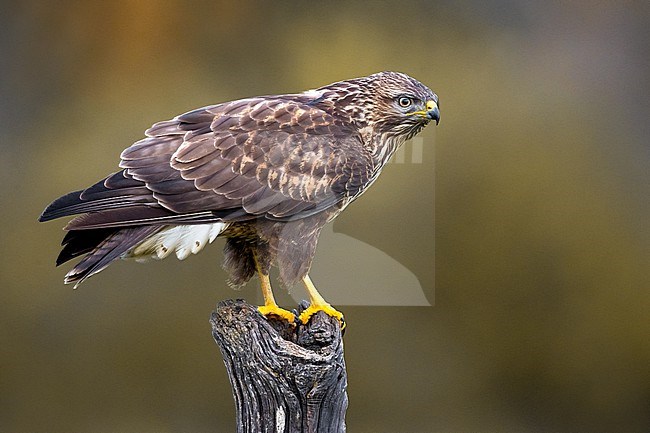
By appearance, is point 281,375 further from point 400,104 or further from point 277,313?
point 400,104

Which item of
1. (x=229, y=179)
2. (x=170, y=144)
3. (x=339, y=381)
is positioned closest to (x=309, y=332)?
(x=339, y=381)

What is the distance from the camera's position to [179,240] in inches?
84.6

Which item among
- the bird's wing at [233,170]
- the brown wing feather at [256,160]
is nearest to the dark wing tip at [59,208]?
the bird's wing at [233,170]

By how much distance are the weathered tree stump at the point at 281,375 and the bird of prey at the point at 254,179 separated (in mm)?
168

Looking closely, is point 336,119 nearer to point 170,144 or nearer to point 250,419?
point 170,144

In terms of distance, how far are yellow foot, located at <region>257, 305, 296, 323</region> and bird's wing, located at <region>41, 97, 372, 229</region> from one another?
0.29m

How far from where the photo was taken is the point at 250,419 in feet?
7.16

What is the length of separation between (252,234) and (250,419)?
43 cm

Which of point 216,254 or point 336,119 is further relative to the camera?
point 216,254

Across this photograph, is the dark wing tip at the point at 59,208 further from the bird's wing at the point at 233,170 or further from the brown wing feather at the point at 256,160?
the brown wing feather at the point at 256,160

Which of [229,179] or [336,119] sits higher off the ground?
[336,119]

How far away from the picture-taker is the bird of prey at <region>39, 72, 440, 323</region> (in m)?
2.09

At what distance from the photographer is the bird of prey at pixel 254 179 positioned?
2.09 meters

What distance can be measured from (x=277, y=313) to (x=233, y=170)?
42 centimetres
